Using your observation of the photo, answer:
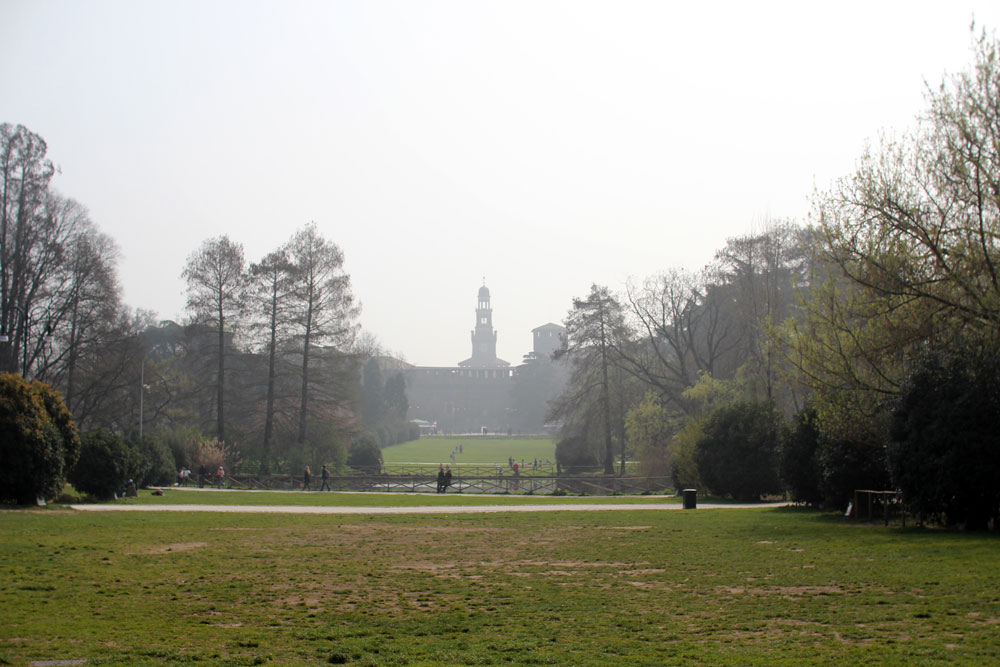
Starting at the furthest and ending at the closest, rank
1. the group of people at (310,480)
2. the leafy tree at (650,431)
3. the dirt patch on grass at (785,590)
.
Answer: the leafy tree at (650,431) → the group of people at (310,480) → the dirt patch on grass at (785,590)

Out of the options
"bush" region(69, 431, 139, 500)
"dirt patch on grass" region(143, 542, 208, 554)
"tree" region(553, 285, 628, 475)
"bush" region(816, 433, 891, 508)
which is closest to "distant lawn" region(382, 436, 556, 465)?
"tree" region(553, 285, 628, 475)

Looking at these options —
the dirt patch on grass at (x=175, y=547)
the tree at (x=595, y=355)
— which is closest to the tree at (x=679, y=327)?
the tree at (x=595, y=355)

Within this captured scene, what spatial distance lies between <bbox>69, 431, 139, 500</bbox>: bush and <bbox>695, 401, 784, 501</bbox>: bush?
18.6 meters

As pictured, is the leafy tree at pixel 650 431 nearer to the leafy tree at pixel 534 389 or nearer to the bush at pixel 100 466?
the bush at pixel 100 466

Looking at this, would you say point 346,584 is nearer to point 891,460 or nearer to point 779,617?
point 779,617

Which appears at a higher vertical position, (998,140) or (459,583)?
(998,140)

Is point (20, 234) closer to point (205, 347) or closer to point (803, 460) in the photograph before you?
point (205, 347)

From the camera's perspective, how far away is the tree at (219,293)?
150 feet

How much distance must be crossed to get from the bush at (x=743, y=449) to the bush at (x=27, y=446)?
19376 mm

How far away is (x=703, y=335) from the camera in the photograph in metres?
54.4

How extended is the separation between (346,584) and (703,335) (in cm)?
Result: 4518

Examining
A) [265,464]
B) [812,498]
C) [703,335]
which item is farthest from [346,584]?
[703,335]

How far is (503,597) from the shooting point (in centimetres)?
1066

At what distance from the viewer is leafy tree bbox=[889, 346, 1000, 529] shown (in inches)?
626
